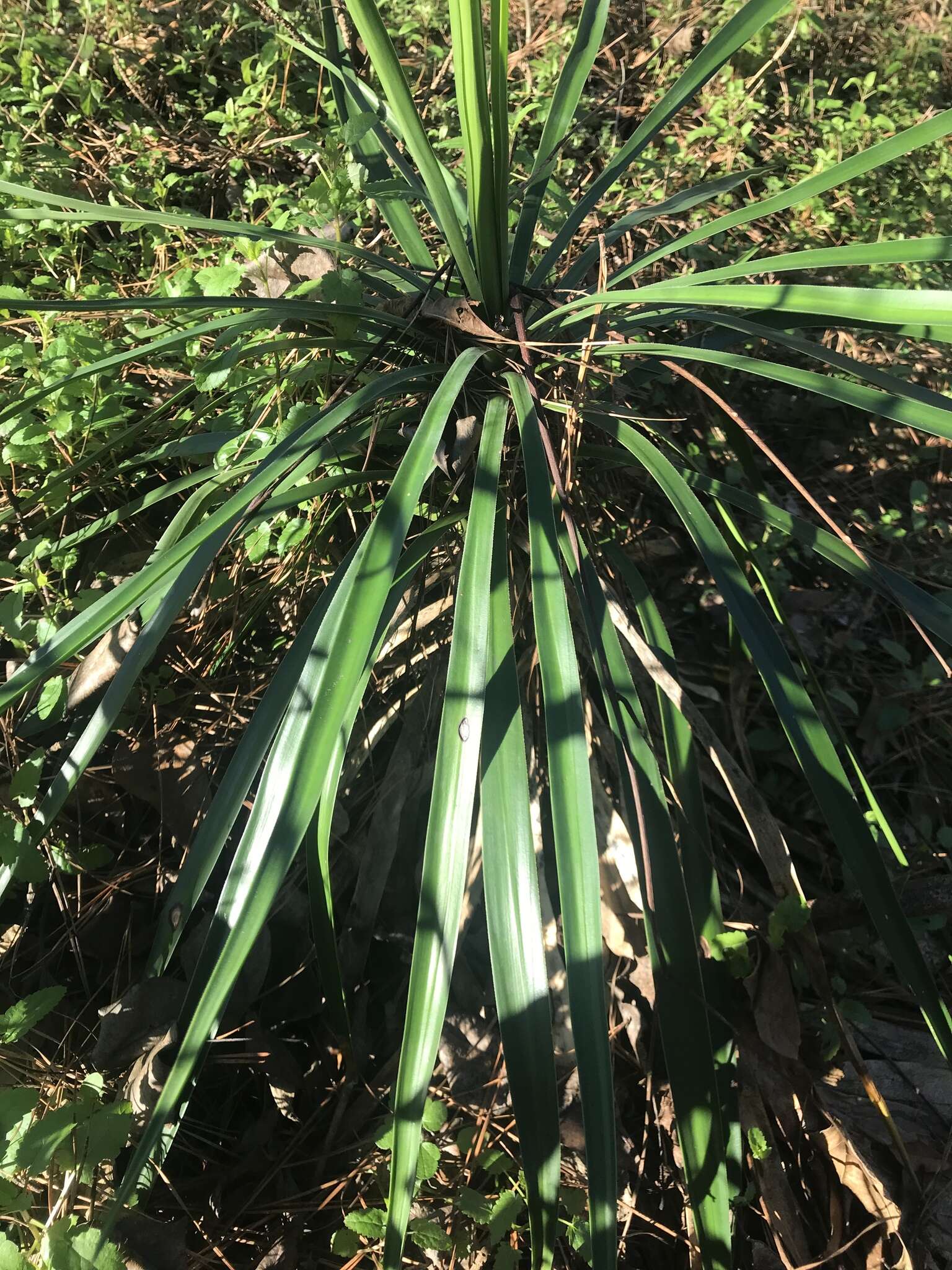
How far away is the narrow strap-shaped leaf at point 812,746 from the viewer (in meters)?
0.92

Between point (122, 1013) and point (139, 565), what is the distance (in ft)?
2.27

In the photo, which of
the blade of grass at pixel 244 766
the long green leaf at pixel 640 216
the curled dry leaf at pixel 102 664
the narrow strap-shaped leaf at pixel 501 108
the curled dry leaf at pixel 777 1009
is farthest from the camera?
the long green leaf at pixel 640 216

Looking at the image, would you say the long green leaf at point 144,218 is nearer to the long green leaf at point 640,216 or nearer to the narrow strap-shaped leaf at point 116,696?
the long green leaf at point 640,216

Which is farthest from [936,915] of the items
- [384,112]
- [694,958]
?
[384,112]

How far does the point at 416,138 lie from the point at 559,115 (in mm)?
258

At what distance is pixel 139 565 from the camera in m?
1.36

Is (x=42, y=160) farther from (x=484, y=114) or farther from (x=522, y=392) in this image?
(x=522, y=392)

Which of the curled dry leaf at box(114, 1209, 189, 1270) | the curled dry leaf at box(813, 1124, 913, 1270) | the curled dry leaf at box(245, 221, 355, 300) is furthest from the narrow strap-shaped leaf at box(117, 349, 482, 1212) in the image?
the curled dry leaf at box(813, 1124, 913, 1270)

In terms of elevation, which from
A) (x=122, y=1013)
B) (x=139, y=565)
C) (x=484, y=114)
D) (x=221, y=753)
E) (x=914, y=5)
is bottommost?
(x=122, y=1013)

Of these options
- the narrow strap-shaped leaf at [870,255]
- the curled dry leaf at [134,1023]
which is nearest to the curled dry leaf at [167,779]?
the curled dry leaf at [134,1023]

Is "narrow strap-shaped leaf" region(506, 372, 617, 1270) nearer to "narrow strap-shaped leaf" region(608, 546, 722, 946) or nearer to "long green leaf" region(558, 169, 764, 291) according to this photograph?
"narrow strap-shaped leaf" region(608, 546, 722, 946)

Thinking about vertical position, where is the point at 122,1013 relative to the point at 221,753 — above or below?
below

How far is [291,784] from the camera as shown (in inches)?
30.8

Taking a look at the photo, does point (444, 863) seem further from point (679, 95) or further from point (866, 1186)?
point (679, 95)
